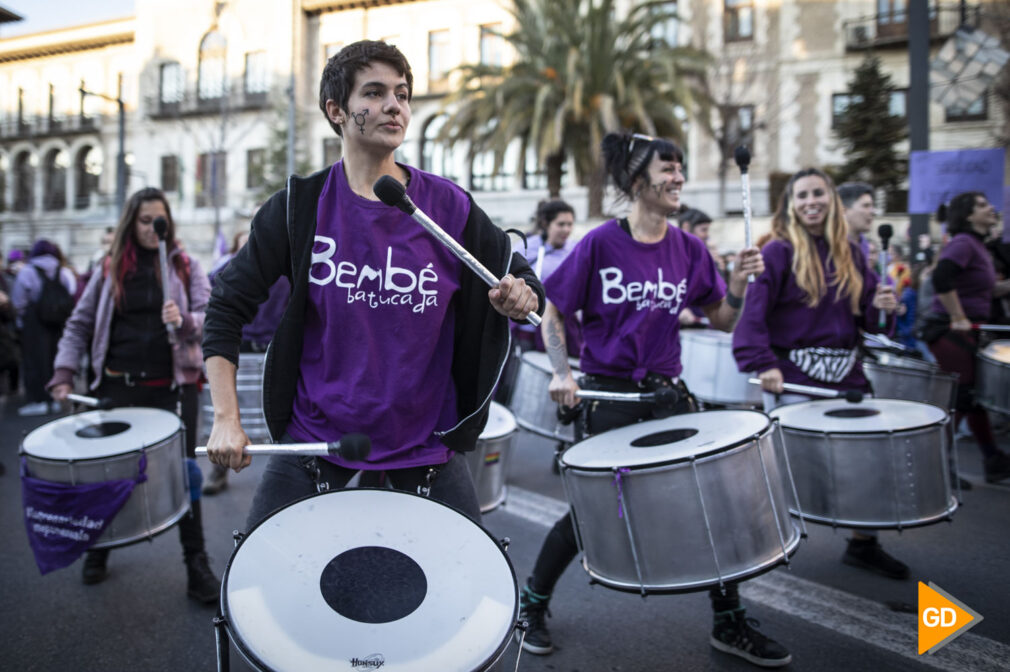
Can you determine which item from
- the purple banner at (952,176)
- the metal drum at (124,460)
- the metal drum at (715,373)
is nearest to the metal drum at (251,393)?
the metal drum at (124,460)

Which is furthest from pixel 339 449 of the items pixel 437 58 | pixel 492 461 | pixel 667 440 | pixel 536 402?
pixel 437 58

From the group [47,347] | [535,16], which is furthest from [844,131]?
[47,347]

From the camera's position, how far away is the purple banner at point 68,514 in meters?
3.52

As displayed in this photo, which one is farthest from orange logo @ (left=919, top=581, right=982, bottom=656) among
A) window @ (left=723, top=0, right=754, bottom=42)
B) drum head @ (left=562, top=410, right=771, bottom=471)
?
window @ (left=723, top=0, right=754, bottom=42)

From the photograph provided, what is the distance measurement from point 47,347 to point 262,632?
1005 cm

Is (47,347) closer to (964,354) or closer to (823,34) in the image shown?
(964,354)

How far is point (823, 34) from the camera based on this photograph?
84.7ft

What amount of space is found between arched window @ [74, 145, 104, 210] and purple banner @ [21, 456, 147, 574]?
139 feet

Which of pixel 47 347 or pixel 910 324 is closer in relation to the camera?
pixel 910 324

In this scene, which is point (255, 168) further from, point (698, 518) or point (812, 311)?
point (698, 518)

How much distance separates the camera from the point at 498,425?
170 inches

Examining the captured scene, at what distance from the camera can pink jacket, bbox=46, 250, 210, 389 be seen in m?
4.23

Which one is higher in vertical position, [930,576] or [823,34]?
[823,34]

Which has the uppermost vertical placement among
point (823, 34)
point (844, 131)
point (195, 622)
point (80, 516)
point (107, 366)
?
point (823, 34)
